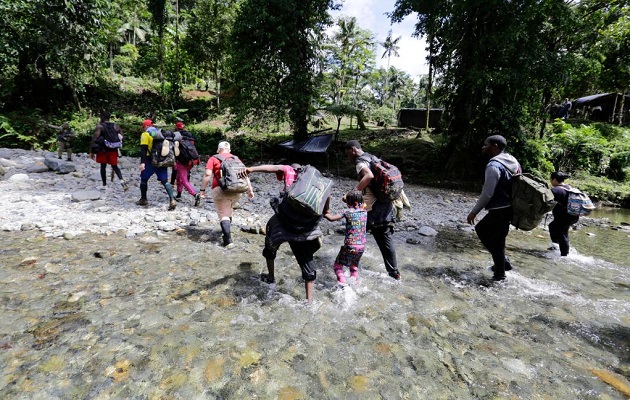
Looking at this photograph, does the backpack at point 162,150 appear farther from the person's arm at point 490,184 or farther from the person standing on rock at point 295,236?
the person's arm at point 490,184

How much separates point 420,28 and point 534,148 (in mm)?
7938

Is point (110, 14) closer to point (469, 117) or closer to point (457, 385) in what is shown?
point (469, 117)

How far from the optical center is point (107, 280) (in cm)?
449

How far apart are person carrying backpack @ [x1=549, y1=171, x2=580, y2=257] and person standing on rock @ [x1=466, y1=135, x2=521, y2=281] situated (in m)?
2.34

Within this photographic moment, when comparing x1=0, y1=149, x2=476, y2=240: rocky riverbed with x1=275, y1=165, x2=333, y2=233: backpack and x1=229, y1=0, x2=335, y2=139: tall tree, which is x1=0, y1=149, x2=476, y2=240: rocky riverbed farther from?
x1=229, y1=0, x2=335, y2=139: tall tree

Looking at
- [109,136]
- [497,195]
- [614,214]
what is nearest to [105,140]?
[109,136]

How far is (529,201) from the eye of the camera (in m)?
4.48

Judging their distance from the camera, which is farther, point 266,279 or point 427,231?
point 427,231

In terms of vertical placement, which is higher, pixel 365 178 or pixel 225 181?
pixel 365 178

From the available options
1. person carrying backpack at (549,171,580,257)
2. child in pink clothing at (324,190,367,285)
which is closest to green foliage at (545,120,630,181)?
person carrying backpack at (549,171,580,257)

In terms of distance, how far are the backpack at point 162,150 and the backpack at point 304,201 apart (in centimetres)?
450

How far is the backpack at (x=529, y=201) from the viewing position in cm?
442

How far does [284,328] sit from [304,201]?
1.53 meters

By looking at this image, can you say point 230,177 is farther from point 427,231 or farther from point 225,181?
point 427,231
